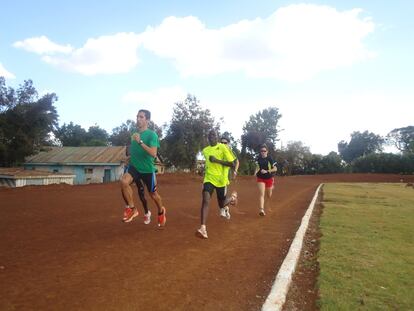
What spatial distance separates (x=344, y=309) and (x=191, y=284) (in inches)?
59.8

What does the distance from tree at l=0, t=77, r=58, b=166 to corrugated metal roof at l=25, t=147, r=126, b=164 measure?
3425 millimetres

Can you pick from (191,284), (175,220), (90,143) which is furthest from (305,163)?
(191,284)

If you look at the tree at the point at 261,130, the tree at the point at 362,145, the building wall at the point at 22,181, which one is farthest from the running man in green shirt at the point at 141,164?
the tree at the point at 362,145

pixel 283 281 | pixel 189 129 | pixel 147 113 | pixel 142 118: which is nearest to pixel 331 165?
pixel 189 129

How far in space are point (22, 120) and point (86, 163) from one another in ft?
24.5

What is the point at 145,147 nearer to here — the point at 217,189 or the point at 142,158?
the point at 142,158

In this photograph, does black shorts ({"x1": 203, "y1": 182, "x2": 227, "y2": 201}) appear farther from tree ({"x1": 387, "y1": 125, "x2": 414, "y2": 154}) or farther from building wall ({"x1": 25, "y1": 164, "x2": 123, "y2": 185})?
tree ({"x1": 387, "y1": 125, "x2": 414, "y2": 154})

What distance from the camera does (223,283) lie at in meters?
4.31

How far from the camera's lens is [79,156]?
4425 cm

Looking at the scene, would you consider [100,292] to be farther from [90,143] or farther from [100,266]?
[90,143]

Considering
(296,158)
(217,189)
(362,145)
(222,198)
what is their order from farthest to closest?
(362,145) → (296,158) → (222,198) → (217,189)

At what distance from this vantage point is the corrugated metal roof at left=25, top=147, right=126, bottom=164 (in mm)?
42312

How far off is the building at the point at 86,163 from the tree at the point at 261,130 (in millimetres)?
31953

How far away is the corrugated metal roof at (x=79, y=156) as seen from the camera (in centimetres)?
4231
